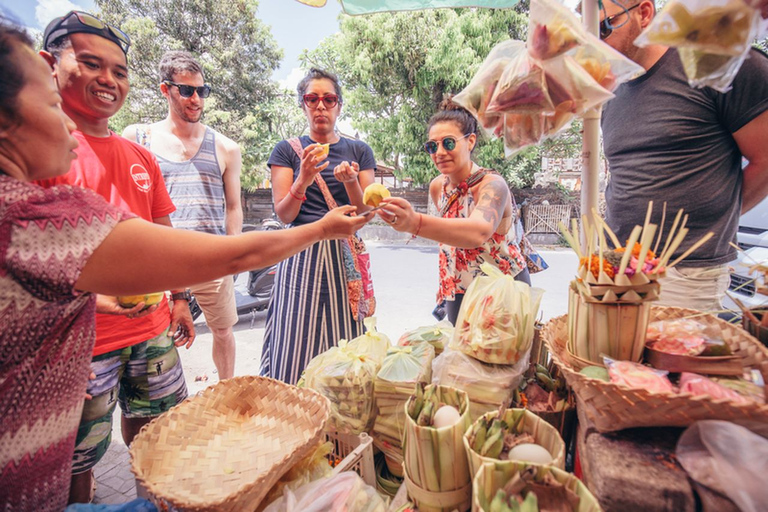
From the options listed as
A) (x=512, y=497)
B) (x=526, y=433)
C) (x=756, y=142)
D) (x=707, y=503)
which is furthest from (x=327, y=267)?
(x=756, y=142)

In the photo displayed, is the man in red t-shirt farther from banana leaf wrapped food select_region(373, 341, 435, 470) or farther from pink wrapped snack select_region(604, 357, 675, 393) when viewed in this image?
pink wrapped snack select_region(604, 357, 675, 393)

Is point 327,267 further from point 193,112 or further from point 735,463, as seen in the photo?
point 735,463

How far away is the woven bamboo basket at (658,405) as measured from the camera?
75 centimetres

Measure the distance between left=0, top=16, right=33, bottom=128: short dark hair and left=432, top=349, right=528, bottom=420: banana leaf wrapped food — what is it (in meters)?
1.37

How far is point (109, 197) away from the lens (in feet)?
5.58

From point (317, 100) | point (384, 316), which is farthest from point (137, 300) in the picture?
point (384, 316)

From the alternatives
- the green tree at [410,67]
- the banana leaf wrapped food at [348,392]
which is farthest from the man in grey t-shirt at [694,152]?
the green tree at [410,67]

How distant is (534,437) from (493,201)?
1268mm

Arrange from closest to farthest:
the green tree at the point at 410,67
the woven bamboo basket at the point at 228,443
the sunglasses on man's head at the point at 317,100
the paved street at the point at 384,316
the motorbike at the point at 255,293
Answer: the woven bamboo basket at the point at 228,443 → the sunglasses on man's head at the point at 317,100 → the paved street at the point at 384,316 → the motorbike at the point at 255,293 → the green tree at the point at 410,67

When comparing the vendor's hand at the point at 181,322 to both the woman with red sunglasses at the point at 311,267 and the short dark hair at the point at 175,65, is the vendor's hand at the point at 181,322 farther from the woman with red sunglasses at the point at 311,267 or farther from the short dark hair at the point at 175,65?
the short dark hair at the point at 175,65

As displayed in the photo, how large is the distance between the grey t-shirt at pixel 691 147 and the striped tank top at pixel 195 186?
2.81 meters

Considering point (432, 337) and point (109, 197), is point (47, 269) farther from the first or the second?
point (432, 337)

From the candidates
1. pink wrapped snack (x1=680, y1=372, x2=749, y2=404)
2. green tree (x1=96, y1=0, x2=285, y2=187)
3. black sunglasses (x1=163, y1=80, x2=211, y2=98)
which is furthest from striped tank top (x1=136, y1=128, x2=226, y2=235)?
green tree (x1=96, y1=0, x2=285, y2=187)

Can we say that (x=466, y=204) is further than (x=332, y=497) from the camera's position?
Yes
